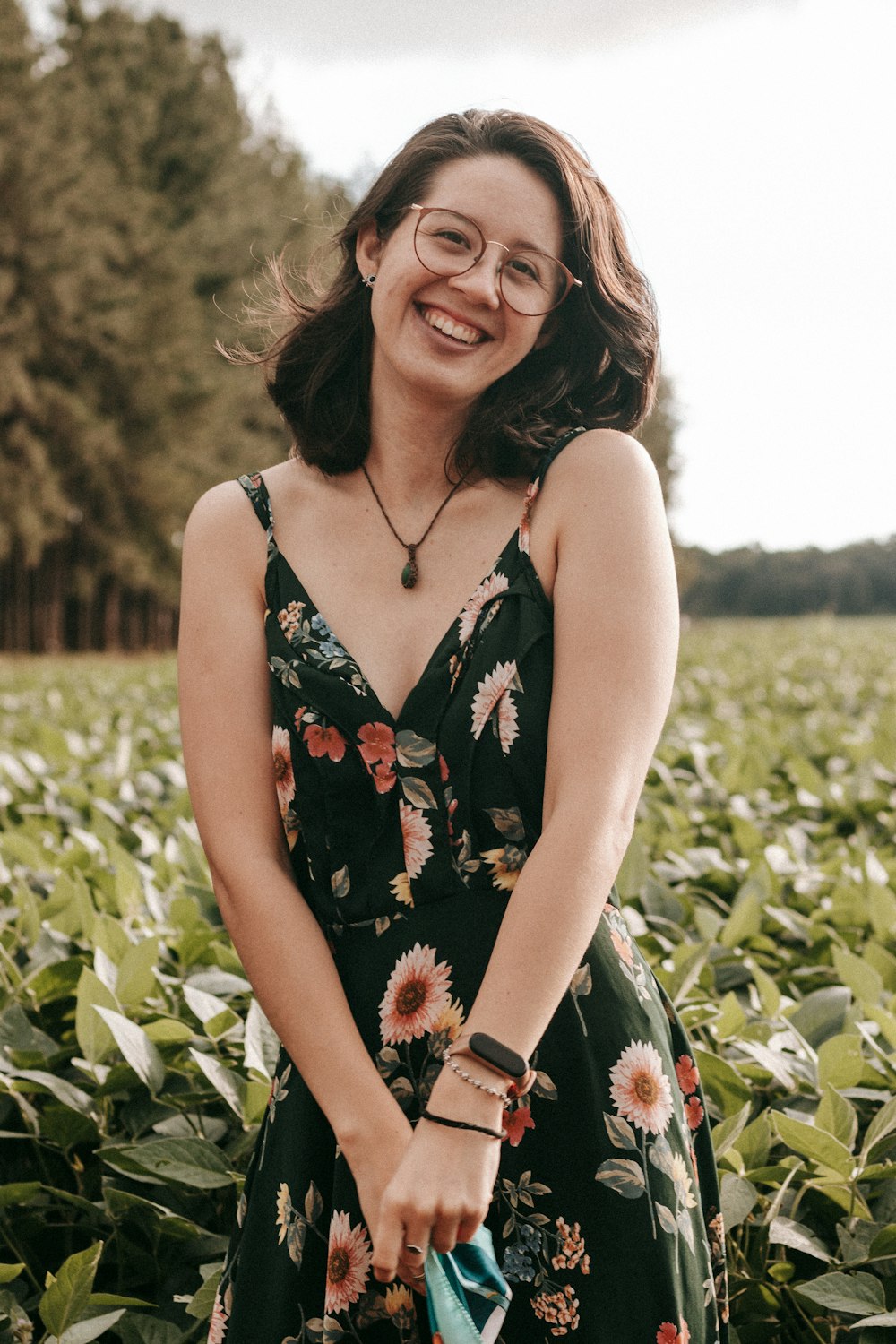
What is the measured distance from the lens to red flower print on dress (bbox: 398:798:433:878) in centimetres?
161

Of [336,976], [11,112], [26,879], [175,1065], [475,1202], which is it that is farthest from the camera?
[11,112]

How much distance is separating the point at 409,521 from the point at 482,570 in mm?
184

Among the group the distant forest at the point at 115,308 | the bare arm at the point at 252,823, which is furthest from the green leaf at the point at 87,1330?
the distant forest at the point at 115,308

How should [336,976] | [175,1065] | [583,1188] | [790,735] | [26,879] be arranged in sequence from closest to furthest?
1. [583,1188]
2. [336,976]
3. [175,1065]
4. [26,879]
5. [790,735]

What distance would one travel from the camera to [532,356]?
75.3 inches

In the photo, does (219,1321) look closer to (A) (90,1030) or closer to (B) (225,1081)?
(B) (225,1081)

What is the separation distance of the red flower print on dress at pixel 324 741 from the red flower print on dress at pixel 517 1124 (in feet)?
1.65

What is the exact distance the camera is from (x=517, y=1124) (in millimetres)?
1504

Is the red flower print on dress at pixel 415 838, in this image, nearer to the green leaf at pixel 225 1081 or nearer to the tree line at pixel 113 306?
the green leaf at pixel 225 1081

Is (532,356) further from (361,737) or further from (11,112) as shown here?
(11,112)

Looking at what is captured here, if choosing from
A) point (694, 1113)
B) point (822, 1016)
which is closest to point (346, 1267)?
point (694, 1113)

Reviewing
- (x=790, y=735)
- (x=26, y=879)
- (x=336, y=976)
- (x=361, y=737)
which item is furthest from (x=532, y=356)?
(x=790, y=735)

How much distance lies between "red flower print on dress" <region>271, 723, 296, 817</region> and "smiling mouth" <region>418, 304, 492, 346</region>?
0.60m

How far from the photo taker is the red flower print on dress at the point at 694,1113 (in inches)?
64.2
